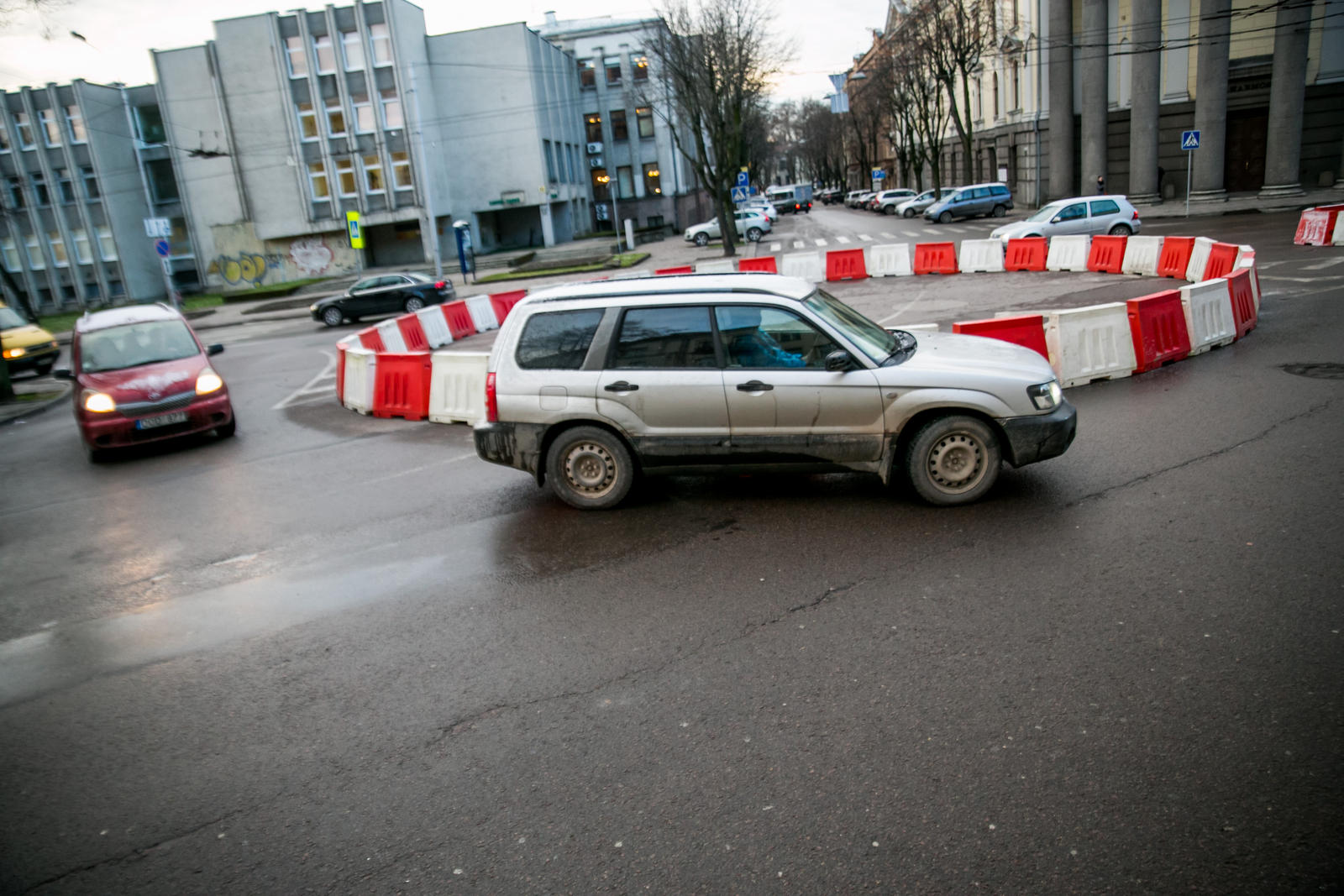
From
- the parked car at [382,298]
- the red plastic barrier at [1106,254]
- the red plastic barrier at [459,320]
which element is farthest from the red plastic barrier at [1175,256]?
the parked car at [382,298]

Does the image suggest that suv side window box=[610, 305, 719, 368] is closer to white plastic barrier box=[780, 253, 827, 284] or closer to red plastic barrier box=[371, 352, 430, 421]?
red plastic barrier box=[371, 352, 430, 421]

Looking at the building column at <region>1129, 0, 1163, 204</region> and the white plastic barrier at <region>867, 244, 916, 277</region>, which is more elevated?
the building column at <region>1129, 0, 1163, 204</region>

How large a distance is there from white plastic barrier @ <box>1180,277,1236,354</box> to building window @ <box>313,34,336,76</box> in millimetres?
44872

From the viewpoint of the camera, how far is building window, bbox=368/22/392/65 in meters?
44.9

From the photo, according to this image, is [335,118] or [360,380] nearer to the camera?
[360,380]

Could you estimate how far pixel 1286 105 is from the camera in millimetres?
33250

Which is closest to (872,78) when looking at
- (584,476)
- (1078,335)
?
(1078,335)

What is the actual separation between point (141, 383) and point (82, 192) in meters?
46.6

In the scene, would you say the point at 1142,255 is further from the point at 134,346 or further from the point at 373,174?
the point at 373,174

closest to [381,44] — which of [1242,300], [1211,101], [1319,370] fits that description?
[1211,101]

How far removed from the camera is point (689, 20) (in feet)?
111

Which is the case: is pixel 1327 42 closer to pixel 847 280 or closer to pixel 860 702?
pixel 847 280

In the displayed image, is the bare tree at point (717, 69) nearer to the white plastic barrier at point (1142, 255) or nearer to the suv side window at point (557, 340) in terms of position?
the white plastic barrier at point (1142, 255)

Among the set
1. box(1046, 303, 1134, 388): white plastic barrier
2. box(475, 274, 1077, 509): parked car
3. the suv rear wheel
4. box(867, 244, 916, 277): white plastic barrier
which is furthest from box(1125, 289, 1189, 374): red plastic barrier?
box(867, 244, 916, 277): white plastic barrier
